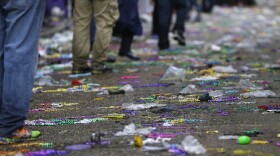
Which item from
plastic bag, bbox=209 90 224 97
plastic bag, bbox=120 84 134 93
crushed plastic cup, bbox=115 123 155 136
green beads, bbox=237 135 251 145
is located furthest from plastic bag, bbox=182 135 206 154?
plastic bag, bbox=120 84 134 93

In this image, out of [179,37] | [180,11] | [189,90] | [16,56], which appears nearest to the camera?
[16,56]

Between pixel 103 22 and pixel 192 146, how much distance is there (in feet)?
11.8

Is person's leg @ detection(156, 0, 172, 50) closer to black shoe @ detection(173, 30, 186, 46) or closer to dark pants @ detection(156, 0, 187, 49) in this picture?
dark pants @ detection(156, 0, 187, 49)

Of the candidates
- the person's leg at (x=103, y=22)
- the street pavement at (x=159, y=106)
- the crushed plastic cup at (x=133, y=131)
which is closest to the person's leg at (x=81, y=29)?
the person's leg at (x=103, y=22)

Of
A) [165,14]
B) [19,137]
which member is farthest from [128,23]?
[19,137]

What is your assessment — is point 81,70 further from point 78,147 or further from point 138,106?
point 78,147

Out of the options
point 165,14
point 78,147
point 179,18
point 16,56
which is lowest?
point 78,147

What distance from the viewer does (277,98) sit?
5.35 m

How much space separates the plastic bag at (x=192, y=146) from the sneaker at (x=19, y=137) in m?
1.03

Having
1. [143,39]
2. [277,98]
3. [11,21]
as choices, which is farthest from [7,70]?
[143,39]

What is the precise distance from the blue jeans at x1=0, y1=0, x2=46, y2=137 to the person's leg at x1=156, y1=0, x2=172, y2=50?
19.9 ft

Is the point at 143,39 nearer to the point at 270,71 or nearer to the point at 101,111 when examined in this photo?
the point at 270,71

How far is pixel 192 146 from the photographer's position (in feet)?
11.6

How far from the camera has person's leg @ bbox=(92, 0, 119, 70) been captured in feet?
22.5
